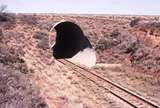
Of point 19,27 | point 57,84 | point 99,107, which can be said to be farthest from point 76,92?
point 19,27

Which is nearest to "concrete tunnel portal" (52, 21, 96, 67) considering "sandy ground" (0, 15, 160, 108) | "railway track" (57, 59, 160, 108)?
"sandy ground" (0, 15, 160, 108)

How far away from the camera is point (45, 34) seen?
35.6m

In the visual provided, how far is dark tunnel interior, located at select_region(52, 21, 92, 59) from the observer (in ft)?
113

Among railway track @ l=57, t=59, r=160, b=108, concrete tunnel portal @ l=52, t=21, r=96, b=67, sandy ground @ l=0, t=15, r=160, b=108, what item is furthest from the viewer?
concrete tunnel portal @ l=52, t=21, r=96, b=67

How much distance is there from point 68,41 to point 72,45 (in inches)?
71.9

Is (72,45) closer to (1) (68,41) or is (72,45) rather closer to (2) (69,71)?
(1) (68,41)

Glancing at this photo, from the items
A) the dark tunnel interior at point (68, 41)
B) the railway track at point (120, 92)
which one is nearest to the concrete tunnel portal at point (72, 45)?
the dark tunnel interior at point (68, 41)

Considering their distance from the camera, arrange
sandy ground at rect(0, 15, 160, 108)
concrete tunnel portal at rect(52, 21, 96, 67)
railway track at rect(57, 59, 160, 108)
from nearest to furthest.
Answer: railway track at rect(57, 59, 160, 108) < sandy ground at rect(0, 15, 160, 108) < concrete tunnel portal at rect(52, 21, 96, 67)

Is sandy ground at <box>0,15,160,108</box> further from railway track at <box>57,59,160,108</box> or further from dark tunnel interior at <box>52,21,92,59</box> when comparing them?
dark tunnel interior at <box>52,21,92,59</box>

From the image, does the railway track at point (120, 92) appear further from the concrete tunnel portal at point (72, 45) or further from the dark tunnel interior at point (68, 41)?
the dark tunnel interior at point (68, 41)

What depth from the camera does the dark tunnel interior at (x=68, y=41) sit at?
3434 cm

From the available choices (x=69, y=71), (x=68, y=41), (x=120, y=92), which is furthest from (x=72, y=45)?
(x=120, y=92)

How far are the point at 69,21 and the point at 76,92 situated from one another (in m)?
17.0

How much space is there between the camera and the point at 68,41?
3916 cm
